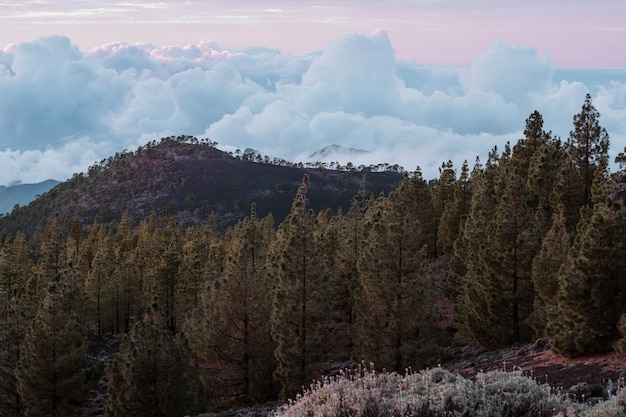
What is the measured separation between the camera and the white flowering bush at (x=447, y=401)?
29.6 feet

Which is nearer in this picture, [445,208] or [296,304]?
[296,304]

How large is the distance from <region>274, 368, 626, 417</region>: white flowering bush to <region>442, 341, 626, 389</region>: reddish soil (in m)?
0.48

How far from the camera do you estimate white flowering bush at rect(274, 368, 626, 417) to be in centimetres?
902

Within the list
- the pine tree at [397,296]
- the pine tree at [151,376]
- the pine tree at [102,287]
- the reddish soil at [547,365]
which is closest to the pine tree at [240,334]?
the pine tree at [151,376]

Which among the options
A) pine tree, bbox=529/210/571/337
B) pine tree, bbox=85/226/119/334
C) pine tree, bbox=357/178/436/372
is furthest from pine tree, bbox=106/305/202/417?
pine tree, bbox=85/226/119/334

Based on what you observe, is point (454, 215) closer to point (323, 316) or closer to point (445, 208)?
point (445, 208)

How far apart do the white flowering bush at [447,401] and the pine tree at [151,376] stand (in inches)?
553

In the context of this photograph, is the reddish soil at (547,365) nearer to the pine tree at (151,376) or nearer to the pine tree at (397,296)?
the pine tree at (397,296)

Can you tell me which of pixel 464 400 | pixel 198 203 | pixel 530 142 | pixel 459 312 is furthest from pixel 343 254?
pixel 198 203

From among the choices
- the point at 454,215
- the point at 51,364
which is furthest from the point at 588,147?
the point at 51,364

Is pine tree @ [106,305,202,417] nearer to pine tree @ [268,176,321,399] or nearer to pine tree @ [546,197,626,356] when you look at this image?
pine tree @ [268,176,321,399]

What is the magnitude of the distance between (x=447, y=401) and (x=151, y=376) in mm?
16027

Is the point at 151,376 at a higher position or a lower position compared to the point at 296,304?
lower

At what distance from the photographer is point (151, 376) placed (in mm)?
22547
